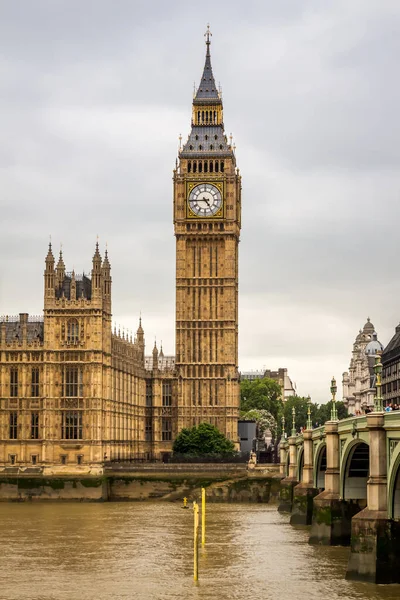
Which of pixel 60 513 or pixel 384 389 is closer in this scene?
pixel 60 513

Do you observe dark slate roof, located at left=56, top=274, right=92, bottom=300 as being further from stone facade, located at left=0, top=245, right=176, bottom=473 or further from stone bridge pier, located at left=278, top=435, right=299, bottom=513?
stone bridge pier, located at left=278, top=435, right=299, bottom=513

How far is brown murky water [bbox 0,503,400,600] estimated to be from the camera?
50531 millimetres

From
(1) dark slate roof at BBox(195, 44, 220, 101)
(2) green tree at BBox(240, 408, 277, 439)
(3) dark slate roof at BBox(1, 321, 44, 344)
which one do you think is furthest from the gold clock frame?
(2) green tree at BBox(240, 408, 277, 439)

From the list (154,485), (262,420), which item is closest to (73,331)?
(154,485)

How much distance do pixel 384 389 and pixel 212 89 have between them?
42862 mm

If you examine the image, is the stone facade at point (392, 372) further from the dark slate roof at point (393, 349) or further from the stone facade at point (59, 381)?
the stone facade at point (59, 381)

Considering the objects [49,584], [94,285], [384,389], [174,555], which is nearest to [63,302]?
[94,285]

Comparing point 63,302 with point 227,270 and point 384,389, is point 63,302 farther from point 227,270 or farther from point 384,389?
point 384,389

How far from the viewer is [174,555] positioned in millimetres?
64312

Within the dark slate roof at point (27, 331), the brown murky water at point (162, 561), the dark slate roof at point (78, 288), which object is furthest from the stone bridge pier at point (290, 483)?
the dark slate roof at point (27, 331)

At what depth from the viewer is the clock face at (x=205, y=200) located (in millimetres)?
147875

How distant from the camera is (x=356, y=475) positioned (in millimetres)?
65500

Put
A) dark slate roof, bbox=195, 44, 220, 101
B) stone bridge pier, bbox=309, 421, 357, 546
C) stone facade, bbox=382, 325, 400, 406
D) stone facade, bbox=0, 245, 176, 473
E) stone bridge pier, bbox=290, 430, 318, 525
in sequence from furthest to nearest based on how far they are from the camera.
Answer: dark slate roof, bbox=195, 44, 220, 101, stone facade, bbox=382, 325, 400, 406, stone facade, bbox=0, 245, 176, 473, stone bridge pier, bbox=290, 430, 318, 525, stone bridge pier, bbox=309, 421, 357, 546

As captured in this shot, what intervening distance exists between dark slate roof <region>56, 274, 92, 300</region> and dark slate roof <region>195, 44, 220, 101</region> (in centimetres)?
3890
